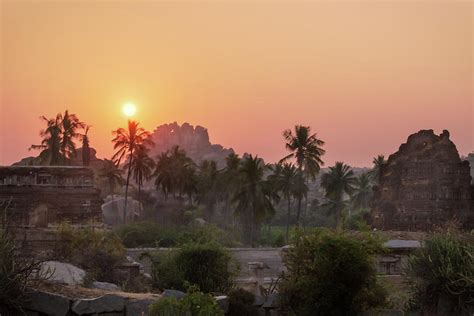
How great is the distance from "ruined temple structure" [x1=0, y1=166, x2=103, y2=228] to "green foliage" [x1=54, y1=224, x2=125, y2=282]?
12.7 ft

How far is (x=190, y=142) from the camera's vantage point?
166 metres

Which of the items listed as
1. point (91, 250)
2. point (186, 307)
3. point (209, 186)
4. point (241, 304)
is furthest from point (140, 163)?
point (186, 307)

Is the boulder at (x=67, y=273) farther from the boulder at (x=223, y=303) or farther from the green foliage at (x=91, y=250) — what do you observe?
the boulder at (x=223, y=303)

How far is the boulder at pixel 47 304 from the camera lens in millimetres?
11289

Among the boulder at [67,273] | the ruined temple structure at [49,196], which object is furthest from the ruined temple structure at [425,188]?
the boulder at [67,273]

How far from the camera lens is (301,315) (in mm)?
12609

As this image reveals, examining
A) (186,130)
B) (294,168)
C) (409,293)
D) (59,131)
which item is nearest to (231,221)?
(294,168)

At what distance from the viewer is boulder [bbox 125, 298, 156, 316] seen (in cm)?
1154

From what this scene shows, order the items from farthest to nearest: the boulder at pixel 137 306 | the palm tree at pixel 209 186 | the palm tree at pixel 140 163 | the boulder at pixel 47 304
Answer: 1. the palm tree at pixel 209 186
2. the palm tree at pixel 140 163
3. the boulder at pixel 137 306
4. the boulder at pixel 47 304

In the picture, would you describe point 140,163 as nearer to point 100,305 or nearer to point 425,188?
point 425,188

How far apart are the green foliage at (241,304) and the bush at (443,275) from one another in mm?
3509

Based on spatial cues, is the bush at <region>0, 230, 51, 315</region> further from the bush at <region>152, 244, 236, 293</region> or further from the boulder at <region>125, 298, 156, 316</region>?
the bush at <region>152, 244, 236, 293</region>

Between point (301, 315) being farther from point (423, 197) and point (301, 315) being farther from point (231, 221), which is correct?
point (231, 221)

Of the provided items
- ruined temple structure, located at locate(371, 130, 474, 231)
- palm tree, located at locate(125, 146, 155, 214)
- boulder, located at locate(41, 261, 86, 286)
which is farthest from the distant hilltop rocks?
boulder, located at locate(41, 261, 86, 286)
